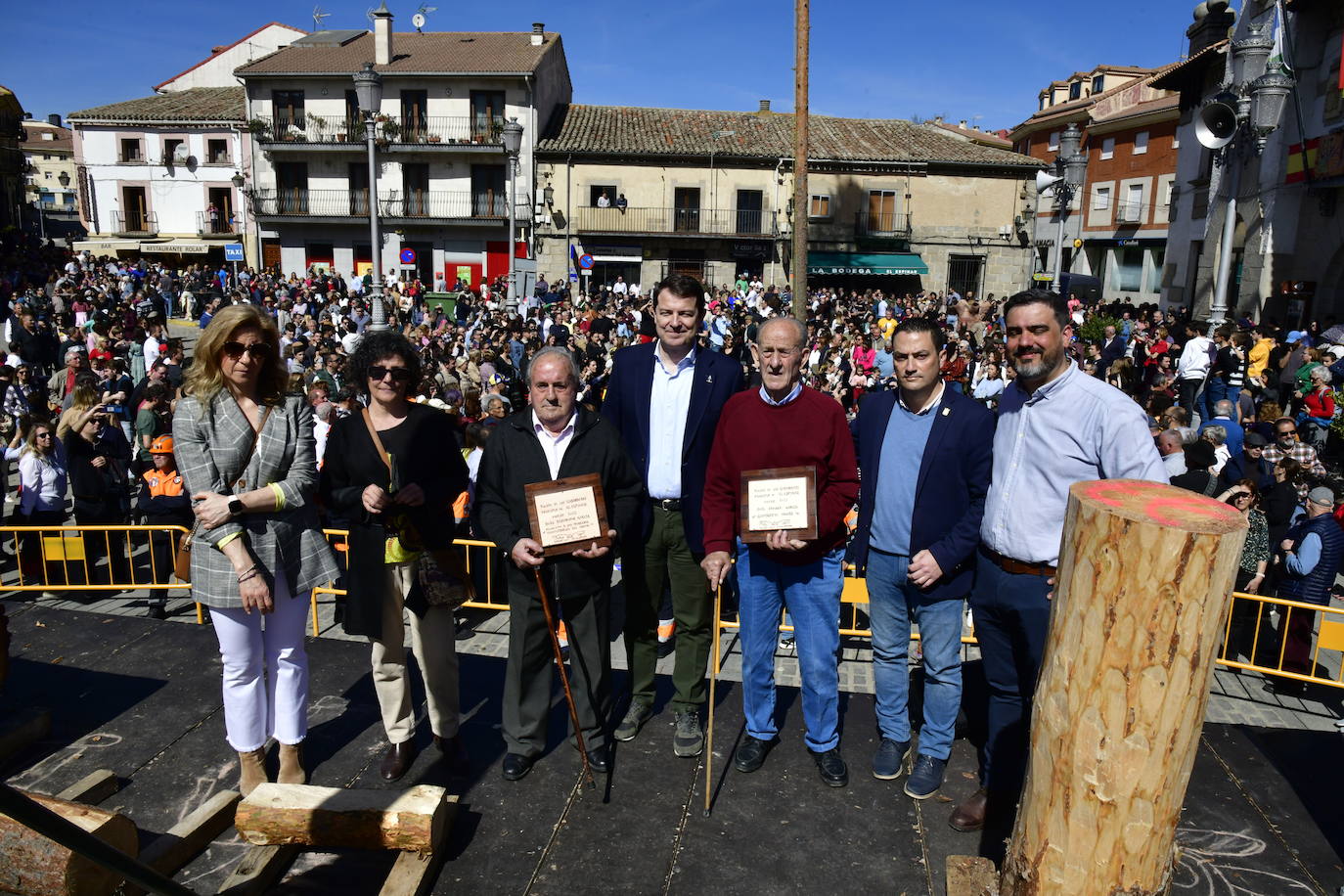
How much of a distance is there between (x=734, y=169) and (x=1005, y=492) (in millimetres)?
33563

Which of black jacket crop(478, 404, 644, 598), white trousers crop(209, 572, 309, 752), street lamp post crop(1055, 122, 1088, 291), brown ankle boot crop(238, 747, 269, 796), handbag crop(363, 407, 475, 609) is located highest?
street lamp post crop(1055, 122, 1088, 291)

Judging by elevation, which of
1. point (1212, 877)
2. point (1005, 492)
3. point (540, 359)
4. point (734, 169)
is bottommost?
point (1212, 877)

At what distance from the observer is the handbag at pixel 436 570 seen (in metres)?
3.70

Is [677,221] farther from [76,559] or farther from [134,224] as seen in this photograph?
[76,559]

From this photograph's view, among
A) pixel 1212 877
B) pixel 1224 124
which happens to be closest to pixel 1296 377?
pixel 1224 124

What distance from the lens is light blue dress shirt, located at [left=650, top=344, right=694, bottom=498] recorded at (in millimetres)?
4051

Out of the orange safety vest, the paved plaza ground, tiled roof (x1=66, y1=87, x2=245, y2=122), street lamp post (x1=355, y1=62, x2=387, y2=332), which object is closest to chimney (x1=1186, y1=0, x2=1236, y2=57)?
street lamp post (x1=355, y1=62, x2=387, y2=332)

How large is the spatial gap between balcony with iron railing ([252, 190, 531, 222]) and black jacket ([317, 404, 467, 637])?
3286 centimetres

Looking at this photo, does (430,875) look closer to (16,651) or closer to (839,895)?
(839,895)

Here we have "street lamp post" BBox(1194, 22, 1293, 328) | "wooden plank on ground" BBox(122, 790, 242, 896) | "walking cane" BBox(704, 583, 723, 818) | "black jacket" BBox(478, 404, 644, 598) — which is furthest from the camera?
"street lamp post" BBox(1194, 22, 1293, 328)

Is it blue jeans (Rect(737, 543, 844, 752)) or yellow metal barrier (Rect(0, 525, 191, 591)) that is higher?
blue jeans (Rect(737, 543, 844, 752))

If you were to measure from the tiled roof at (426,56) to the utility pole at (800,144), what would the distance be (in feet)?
76.8

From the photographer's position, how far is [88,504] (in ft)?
23.4

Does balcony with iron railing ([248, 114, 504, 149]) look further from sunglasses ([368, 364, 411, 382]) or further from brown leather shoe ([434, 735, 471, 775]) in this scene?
brown leather shoe ([434, 735, 471, 775])
